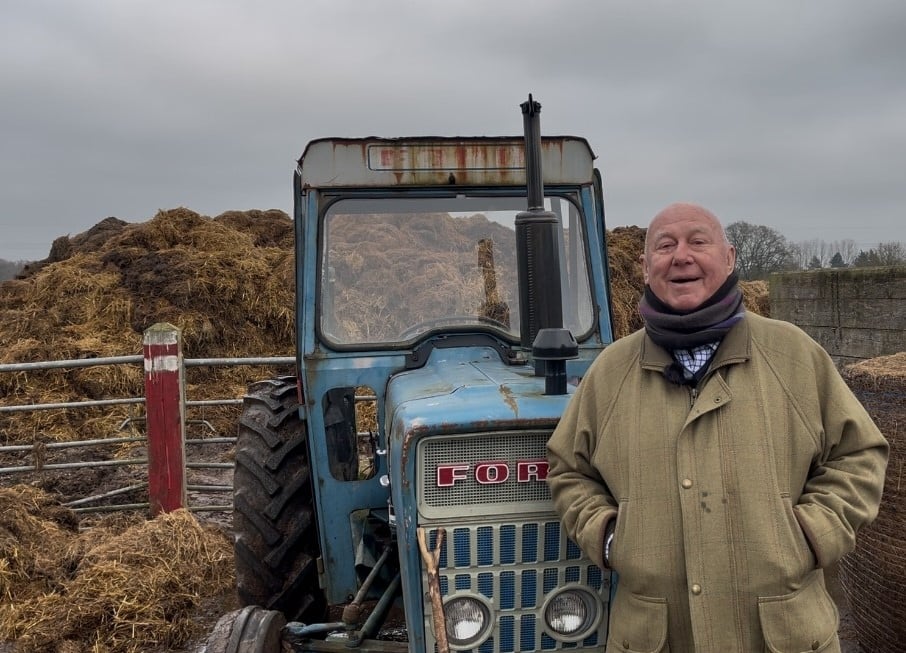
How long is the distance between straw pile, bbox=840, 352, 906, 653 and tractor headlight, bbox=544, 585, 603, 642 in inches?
73.5

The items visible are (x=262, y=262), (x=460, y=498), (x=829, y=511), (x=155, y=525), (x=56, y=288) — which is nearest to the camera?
(x=829, y=511)

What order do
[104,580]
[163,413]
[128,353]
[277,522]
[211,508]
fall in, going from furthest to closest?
[128,353] → [211,508] → [163,413] → [104,580] → [277,522]

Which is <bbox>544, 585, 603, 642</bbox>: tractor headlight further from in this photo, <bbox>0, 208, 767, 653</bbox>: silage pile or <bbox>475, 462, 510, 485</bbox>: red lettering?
<bbox>0, 208, 767, 653</bbox>: silage pile

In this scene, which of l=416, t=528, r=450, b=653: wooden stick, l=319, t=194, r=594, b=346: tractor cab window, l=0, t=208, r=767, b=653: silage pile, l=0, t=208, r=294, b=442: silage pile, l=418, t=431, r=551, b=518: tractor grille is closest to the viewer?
l=416, t=528, r=450, b=653: wooden stick

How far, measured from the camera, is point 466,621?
258 centimetres

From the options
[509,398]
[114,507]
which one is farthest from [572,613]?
[114,507]

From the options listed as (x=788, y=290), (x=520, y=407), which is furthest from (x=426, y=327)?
(x=788, y=290)

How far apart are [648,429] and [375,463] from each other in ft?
5.85

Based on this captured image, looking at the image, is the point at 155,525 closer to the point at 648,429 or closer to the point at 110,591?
the point at 110,591

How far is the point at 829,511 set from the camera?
209 cm

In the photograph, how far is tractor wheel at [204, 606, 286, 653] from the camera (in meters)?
2.96

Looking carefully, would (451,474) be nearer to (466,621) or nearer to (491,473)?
(491,473)

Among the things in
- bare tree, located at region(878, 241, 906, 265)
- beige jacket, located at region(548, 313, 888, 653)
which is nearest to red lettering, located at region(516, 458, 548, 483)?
beige jacket, located at region(548, 313, 888, 653)

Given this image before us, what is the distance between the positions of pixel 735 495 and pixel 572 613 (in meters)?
0.82
